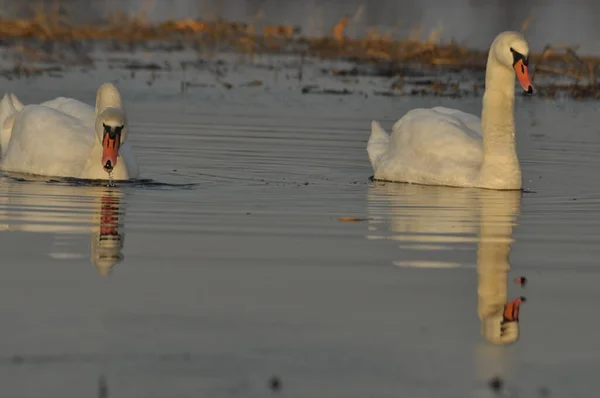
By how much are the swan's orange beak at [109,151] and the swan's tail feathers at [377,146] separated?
109 inches

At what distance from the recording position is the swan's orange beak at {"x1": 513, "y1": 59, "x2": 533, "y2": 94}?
1314 centimetres

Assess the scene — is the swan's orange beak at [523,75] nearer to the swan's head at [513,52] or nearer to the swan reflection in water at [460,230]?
the swan's head at [513,52]

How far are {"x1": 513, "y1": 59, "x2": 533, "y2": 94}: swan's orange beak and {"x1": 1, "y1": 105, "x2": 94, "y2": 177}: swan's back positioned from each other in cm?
375

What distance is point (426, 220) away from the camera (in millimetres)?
11102

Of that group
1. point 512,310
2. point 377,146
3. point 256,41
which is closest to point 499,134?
point 377,146

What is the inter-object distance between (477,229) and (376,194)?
2.37 metres

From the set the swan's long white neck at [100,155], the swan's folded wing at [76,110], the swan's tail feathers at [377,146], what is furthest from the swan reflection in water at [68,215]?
the swan's tail feathers at [377,146]

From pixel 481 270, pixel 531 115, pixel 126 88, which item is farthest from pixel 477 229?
pixel 126 88

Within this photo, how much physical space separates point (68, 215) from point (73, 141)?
134 inches

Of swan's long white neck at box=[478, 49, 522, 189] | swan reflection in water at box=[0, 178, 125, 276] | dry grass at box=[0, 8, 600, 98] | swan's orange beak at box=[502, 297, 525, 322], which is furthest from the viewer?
dry grass at box=[0, 8, 600, 98]

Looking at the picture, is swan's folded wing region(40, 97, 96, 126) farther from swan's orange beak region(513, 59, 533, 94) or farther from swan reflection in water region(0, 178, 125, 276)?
swan's orange beak region(513, 59, 533, 94)

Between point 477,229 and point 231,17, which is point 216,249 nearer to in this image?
point 477,229

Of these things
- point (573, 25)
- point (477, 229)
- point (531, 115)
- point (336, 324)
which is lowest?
point (336, 324)

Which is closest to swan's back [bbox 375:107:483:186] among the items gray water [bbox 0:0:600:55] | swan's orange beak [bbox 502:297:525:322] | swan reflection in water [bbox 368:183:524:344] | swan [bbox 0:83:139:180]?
swan reflection in water [bbox 368:183:524:344]
